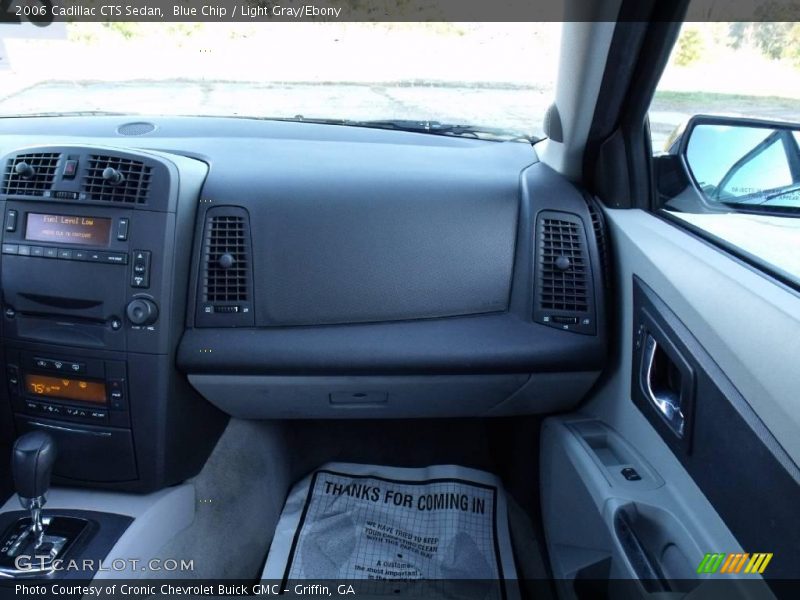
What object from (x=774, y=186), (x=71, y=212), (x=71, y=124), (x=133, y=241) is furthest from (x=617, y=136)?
(x=71, y=124)

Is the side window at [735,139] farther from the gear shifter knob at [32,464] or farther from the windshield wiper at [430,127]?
the gear shifter knob at [32,464]

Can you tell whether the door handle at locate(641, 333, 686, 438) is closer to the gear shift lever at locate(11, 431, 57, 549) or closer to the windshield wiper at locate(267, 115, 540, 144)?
the windshield wiper at locate(267, 115, 540, 144)

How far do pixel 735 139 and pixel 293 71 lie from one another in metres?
1.43

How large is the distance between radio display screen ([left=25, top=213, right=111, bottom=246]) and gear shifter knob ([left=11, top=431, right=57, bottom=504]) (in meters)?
0.56

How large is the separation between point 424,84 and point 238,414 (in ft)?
4.35

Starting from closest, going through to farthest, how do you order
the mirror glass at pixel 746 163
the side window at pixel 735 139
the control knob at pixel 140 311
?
1. the side window at pixel 735 139
2. the mirror glass at pixel 746 163
3. the control knob at pixel 140 311

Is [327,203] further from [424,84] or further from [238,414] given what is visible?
[238,414]

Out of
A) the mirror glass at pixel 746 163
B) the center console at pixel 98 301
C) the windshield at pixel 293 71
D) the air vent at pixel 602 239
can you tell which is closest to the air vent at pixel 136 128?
the windshield at pixel 293 71

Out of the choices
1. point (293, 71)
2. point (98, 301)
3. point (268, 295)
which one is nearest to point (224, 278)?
point (268, 295)

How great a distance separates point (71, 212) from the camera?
192 cm

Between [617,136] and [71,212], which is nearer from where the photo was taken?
[71,212]

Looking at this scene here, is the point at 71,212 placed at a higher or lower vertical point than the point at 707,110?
lower

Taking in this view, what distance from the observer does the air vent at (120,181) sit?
6.27ft
